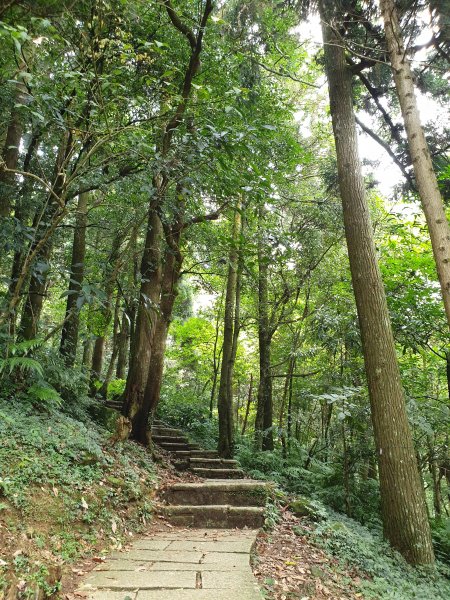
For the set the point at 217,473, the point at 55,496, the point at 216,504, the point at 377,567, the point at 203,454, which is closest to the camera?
the point at 55,496

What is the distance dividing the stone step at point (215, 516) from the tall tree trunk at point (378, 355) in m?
1.78

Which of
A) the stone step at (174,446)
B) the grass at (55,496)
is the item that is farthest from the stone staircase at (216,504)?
the stone step at (174,446)

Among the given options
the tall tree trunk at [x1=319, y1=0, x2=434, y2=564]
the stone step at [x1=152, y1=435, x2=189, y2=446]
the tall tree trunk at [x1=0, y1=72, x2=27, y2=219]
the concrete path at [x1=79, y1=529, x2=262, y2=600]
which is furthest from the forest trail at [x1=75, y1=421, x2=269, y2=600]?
the tall tree trunk at [x1=0, y1=72, x2=27, y2=219]

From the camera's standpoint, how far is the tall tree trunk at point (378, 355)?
5121mm

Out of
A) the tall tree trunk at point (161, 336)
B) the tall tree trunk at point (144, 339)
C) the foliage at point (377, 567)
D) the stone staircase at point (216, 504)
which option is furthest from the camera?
the tall tree trunk at point (161, 336)

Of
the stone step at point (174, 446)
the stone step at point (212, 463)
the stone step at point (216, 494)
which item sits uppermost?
the stone step at point (174, 446)

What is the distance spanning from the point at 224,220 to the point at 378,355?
861 cm

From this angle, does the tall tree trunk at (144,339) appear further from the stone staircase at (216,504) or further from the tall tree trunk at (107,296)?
the stone staircase at (216,504)

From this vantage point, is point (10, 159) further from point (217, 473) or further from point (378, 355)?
point (217, 473)

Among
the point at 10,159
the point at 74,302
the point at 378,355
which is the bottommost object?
the point at 378,355

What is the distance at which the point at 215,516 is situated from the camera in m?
5.36

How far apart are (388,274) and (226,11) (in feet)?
22.3

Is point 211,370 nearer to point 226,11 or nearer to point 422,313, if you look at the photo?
point 422,313

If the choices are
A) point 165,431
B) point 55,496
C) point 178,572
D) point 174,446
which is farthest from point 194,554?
point 165,431
